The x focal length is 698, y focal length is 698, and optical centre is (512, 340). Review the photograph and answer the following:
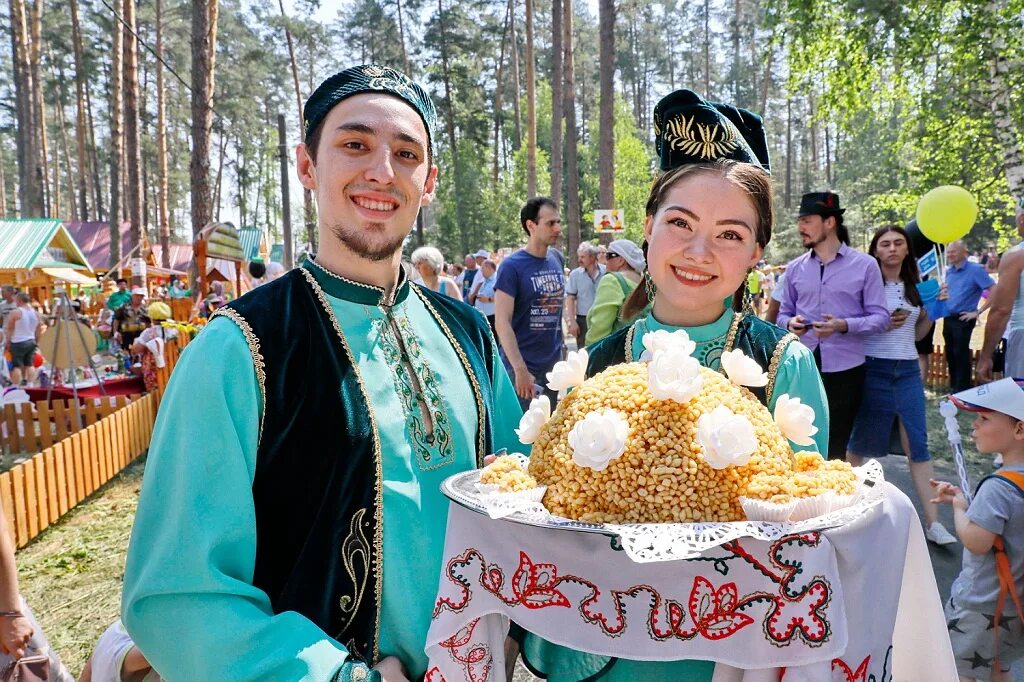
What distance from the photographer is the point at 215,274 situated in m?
27.5

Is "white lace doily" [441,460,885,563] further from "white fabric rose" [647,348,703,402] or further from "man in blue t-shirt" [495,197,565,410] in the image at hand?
"man in blue t-shirt" [495,197,565,410]

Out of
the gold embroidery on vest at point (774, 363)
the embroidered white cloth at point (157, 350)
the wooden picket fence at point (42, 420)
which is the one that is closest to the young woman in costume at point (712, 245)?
the gold embroidery on vest at point (774, 363)

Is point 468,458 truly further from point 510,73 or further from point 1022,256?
point 510,73

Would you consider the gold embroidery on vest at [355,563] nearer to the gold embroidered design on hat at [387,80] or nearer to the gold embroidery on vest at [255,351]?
the gold embroidery on vest at [255,351]

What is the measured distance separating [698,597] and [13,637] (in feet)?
8.23

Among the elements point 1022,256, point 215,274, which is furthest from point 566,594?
point 215,274

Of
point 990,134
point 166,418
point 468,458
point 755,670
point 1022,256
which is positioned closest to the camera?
point 755,670

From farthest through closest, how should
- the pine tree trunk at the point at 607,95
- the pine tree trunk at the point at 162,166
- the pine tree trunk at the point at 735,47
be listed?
1. the pine tree trunk at the point at 735,47
2. the pine tree trunk at the point at 162,166
3. the pine tree trunk at the point at 607,95

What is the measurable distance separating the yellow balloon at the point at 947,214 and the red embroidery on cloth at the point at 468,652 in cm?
738

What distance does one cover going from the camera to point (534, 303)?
6.36 m

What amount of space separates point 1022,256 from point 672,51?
51611mm

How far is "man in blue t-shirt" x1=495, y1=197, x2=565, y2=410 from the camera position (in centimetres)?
630

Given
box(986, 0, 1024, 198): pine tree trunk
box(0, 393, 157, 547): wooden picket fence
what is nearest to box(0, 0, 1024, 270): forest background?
box(986, 0, 1024, 198): pine tree trunk

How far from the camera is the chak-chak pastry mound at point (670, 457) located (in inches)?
46.9
